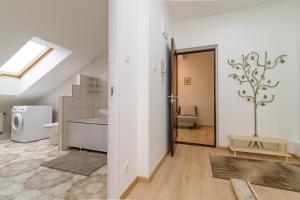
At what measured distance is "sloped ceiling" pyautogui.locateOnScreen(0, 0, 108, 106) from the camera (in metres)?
2.13

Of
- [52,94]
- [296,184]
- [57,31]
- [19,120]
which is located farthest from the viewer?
[52,94]

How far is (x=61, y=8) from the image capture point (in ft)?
7.55

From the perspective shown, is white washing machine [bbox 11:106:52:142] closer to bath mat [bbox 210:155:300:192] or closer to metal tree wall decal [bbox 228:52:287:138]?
bath mat [bbox 210:155:300:192]

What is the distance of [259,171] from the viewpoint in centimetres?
200

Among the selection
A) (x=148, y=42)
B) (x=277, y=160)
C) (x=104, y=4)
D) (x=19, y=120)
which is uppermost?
(x=104, y=4)

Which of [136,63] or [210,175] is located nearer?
[136,63]

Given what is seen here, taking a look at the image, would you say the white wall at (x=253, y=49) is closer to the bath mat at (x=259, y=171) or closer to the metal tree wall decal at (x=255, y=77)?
the metal tree wall decal at (x=255, y=77)

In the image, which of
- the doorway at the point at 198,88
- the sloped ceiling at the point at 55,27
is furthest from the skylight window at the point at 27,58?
the doorway at the point at 198,88

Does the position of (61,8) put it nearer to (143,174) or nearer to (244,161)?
(143,174)

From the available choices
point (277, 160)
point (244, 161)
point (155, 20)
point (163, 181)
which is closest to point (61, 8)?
point (155, 20)

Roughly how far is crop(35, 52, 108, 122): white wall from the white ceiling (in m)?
1.96

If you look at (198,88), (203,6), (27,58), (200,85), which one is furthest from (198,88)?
(27,58)

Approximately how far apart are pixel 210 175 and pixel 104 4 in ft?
9.62

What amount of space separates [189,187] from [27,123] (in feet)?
11.2
